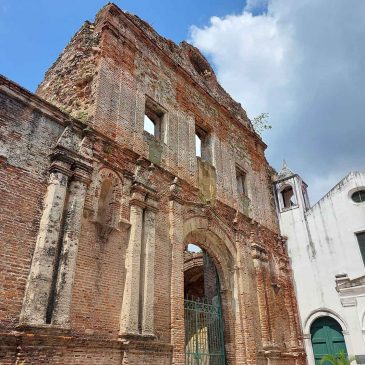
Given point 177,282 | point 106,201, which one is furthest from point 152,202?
point 177,282

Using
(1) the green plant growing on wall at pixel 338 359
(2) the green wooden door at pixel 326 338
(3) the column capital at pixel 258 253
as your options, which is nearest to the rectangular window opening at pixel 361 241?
(2) the green wooden door at pixel 326 338

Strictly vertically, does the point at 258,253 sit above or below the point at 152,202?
below

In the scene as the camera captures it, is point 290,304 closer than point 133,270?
No

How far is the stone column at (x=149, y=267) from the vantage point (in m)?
6.93

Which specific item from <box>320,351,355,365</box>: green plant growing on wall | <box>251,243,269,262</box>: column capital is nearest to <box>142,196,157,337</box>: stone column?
<box>251,243,269,262</box>: column capital

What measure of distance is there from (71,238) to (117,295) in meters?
1.47

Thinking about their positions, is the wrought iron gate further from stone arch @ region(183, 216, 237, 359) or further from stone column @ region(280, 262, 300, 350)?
stone column @ region(280, 262, 300, 350)

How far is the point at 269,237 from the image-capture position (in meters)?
12.7

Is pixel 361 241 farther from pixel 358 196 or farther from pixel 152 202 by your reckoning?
pixel 152 202

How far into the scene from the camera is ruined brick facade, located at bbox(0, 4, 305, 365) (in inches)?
226

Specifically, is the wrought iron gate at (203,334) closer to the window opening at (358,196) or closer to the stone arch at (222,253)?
the stone arch at (222,253)

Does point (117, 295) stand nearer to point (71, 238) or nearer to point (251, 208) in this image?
point (71, 238)

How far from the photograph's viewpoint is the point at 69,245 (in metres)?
6.19

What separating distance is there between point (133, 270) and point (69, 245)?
152 centimetres
